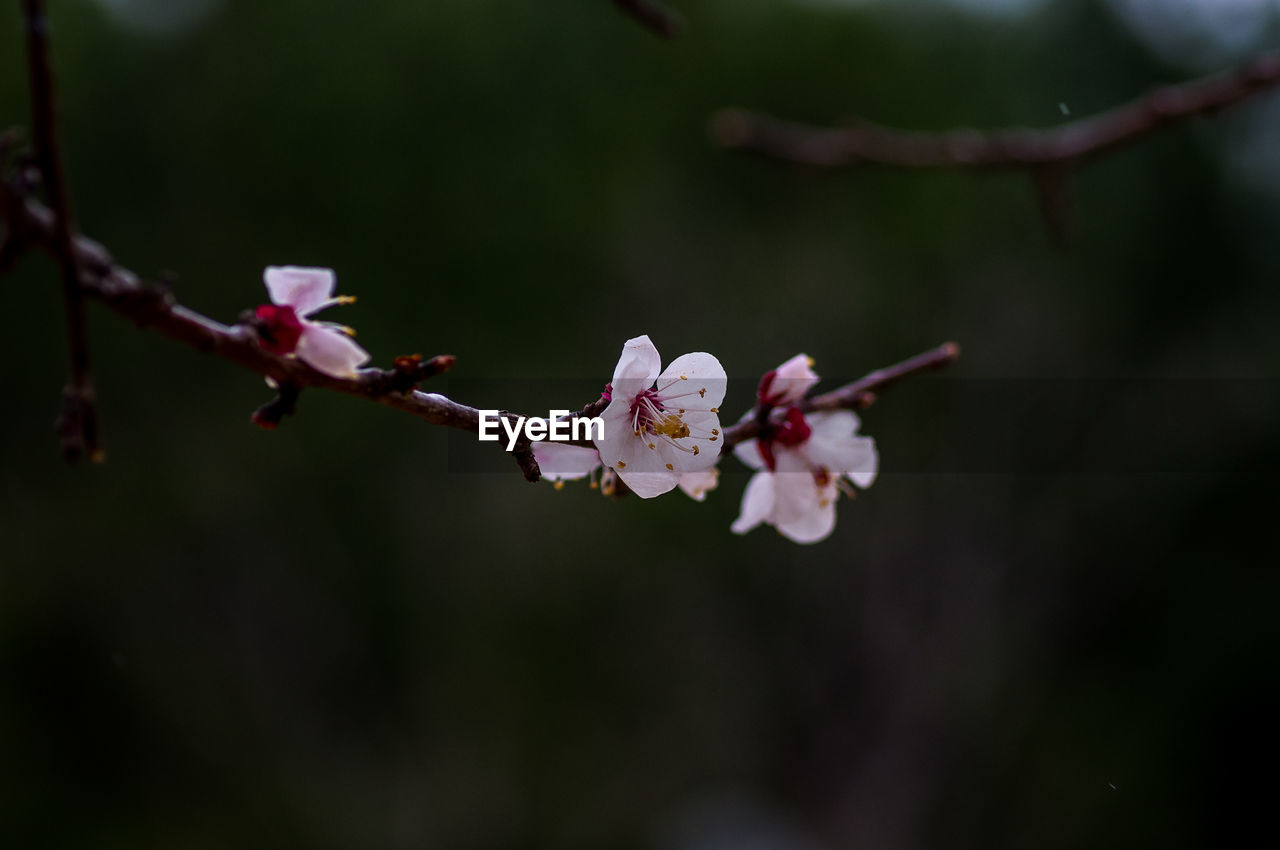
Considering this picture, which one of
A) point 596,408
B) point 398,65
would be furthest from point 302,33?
point 596,408

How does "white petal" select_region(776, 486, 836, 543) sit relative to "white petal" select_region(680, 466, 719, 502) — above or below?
below

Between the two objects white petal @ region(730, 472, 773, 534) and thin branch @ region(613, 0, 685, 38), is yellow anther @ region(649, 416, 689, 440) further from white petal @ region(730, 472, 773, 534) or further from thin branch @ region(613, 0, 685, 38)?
thin branch @ region(613, 0, 685, 38)

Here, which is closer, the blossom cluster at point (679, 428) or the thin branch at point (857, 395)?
the blossom cluster at point (679, 428)

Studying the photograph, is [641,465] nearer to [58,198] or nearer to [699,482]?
[699,482]

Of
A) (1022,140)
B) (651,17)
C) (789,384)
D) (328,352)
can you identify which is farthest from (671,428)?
(1022,140)

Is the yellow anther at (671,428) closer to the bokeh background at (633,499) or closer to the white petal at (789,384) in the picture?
the white petal at (789,384)

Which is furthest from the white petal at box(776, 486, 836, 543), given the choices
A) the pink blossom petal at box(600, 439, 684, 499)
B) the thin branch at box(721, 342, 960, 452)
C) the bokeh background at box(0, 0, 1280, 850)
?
the bokeh background at box(0, 0, 1280, 850)

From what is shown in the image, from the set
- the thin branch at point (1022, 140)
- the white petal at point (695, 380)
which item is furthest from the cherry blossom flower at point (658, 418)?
the thin branch at point (1022, 140)

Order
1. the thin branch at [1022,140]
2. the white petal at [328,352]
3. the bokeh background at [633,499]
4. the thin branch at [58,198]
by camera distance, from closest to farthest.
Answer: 1. the thin branch at [58,198]
2. the white petal at [328,352]
3. the thin branch at [1022,140]
4. the bokeh background at [633,499]
